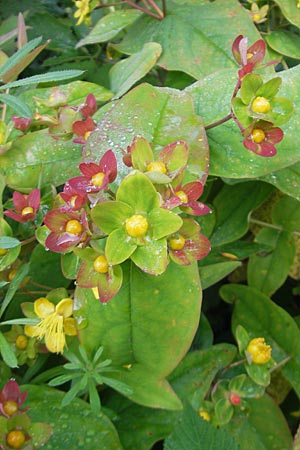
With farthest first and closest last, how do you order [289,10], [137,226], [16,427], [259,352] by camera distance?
[289,10] → [259,352] → [16,427] → [137,226]

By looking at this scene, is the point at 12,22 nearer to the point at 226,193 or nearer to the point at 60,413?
the point at 226,193

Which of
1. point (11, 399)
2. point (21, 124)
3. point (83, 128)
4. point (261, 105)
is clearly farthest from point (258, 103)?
point (11, 399)

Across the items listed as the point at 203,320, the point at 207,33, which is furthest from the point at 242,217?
the point at 207,33

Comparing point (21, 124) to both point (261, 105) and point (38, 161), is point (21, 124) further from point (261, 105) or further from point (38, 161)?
point (261, 105)

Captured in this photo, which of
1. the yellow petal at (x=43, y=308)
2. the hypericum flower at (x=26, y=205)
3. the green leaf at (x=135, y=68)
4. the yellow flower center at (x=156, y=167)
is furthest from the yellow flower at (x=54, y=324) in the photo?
the green leaf at (x=135, y=68)

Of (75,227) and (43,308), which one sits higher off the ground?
(75,227)

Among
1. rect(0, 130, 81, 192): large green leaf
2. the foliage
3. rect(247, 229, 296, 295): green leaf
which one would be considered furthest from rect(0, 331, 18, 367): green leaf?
rect(247, 229, 296, 295): green leaf

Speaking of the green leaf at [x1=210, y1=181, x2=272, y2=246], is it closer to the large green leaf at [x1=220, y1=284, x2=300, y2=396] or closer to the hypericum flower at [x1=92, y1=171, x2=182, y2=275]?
the large green leaf at [x1=220, y1=284, x2=300, y2=396]
